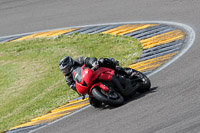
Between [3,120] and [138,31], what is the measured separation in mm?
5776

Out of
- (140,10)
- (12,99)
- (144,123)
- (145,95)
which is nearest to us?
(144,123)

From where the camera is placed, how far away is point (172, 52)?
11750mm

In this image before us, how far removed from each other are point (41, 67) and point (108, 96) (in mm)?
6190

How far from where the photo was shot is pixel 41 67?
47.6 feet

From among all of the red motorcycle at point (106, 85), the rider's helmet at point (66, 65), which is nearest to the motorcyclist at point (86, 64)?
the rider's helmet at point (66, 65)

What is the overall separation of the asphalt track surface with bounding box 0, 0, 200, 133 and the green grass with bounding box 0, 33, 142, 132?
4.02 feet

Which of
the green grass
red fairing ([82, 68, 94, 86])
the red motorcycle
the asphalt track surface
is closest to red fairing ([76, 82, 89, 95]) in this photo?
the red motorcycle

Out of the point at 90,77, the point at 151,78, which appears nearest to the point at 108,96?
the point at 90,77

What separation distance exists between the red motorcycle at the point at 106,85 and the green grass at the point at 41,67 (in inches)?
81.4

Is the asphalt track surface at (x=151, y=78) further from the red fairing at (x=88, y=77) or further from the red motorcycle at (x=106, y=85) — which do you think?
→ the red fairing at (x=88, y=77)

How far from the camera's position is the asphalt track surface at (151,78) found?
751 cm

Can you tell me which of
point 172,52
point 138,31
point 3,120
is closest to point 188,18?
point 138,31

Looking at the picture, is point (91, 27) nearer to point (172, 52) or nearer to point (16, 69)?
point (16, 69)

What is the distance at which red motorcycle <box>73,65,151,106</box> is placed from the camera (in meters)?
8.78
